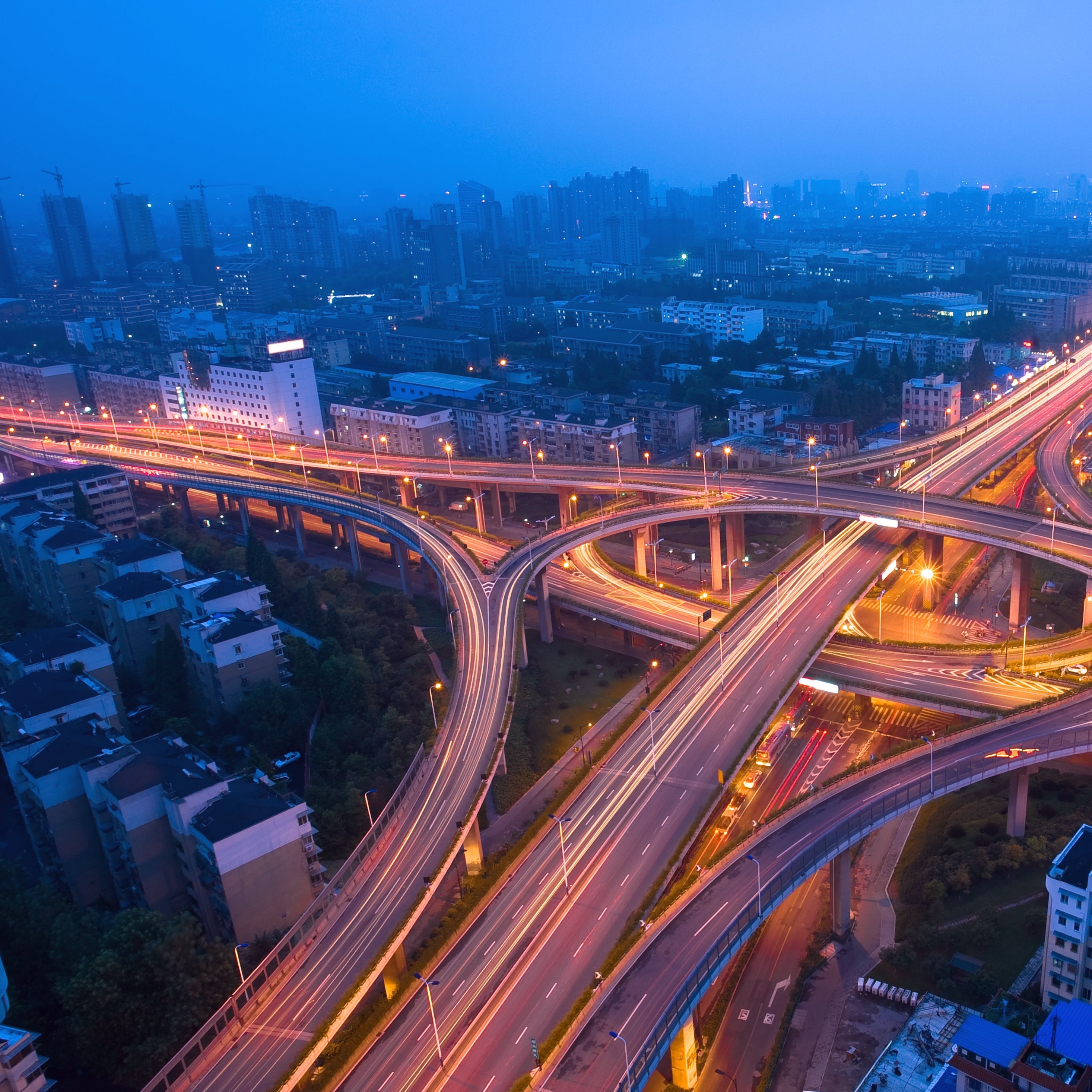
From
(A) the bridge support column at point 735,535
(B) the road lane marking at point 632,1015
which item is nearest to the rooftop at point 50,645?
(B) the road lane marking at point 632,1015

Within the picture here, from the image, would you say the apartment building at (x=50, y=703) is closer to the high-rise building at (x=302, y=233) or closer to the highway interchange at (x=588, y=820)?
the highway interchange at (x=588, y=820)

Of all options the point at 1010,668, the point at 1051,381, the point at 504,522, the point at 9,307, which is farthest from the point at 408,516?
the point at 9,307

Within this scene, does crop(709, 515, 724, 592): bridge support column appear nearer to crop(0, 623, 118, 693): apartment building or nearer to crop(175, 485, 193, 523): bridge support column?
crop(0, 623, 118, 693): apartment building

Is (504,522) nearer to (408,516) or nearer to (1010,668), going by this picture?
(408,516)

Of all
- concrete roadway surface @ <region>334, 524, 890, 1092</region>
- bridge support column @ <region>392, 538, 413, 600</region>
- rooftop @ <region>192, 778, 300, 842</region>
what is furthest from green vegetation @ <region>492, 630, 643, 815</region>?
rooftop @ <region>192, 778, 300, 842</region>

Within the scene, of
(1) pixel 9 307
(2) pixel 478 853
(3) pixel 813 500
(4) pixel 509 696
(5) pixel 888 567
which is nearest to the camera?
(2) pixel 478 853

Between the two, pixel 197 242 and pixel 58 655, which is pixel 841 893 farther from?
pixel 197 242

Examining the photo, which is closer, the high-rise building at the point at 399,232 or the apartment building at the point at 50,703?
the apartment building at the point at 50,703

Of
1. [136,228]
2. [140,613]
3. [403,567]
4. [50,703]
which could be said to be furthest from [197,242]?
[50,703]
